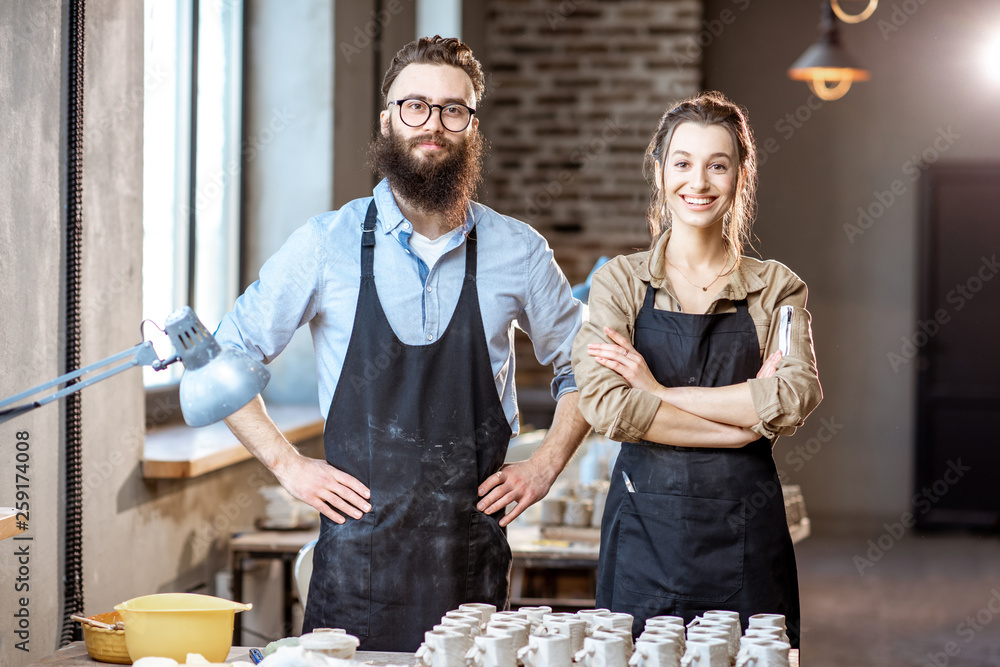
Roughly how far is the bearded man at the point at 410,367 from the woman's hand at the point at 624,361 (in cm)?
21

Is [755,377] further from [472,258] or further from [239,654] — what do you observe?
[239,654]

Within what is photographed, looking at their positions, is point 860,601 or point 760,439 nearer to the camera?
point 760,439

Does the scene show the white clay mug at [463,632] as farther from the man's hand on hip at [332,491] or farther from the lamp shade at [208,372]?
the man's hand on hip at [332,491]

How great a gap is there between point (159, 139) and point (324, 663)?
2939 mm

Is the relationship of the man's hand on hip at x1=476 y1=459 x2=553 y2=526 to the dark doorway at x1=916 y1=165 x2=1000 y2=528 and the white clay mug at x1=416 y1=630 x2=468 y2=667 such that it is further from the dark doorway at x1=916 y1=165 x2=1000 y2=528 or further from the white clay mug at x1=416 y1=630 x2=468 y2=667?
the dark doorway at x1=916 y1=165 x2=1000 y2=528

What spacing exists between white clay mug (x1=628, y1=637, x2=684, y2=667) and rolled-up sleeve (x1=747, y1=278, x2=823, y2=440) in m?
0.66

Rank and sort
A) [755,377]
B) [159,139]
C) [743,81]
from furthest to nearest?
[743,81]
[159,139]
[755,377]

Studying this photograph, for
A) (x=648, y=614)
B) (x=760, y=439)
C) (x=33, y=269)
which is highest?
(x=33, y=269)

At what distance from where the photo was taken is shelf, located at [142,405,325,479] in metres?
2.99

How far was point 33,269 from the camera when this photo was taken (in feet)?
7.30

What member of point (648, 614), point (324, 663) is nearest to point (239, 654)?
point (324, 663)

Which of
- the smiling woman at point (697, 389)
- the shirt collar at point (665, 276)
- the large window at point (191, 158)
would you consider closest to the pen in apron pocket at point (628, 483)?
the smiling woman at point (697, 389)
